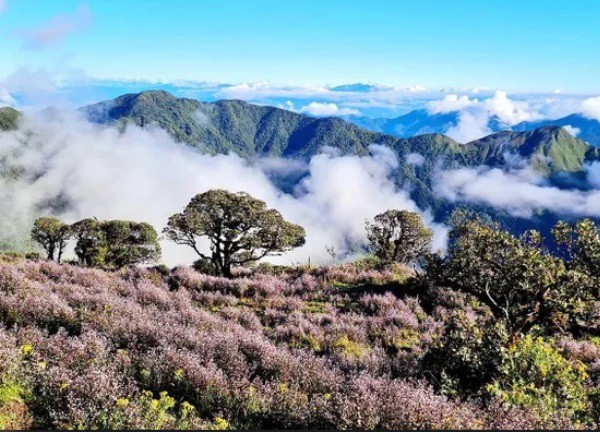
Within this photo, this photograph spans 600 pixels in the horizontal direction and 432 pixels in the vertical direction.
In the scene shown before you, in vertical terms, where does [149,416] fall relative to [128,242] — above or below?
above

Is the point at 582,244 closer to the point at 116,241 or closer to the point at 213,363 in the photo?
the point at 213,363

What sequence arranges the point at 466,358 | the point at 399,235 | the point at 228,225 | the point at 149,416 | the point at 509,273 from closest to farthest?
the point at 149,416 < the point at 466,358 < the point at 509,273 < the point at 228,225 < the point at 399,235

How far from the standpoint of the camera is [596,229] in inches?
602

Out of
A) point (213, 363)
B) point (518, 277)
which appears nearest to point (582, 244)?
point (518, 277)

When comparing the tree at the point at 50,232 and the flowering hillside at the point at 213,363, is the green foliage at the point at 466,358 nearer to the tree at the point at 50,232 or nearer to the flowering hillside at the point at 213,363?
the flowering hillside at the point at 213,363

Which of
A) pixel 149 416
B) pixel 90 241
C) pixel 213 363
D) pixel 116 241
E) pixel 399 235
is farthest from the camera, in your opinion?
pixel 116 241

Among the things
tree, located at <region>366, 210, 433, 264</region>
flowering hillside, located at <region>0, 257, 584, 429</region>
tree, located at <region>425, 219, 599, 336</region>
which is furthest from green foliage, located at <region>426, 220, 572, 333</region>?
tree, located at <region>366, 210, 433, 264</region>

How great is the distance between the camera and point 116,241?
78.4 meters

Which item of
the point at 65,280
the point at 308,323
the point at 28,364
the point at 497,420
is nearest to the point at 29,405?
the point at 28,364

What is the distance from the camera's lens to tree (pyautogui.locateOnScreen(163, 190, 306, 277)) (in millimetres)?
42062

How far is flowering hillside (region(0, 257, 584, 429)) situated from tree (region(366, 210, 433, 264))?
3978 cm

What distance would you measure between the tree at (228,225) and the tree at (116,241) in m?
38.4

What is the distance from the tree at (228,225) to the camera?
42.1 metres

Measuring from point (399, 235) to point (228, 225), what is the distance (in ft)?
96.3
